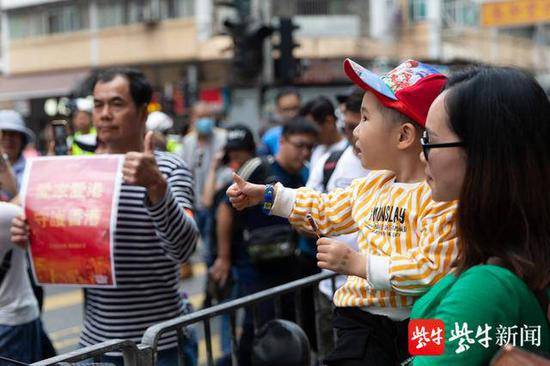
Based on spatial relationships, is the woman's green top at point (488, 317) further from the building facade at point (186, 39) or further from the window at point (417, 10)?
the window at point (417, 10)

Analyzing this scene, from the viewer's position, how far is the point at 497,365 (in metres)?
1.63

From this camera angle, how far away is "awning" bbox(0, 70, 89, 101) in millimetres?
32259

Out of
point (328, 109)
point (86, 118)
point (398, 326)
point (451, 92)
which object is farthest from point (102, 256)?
point (86, 118)

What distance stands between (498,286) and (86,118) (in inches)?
306

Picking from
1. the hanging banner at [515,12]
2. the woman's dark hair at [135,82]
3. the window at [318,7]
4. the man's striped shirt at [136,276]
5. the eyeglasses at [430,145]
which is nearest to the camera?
the eyeglasses at [430,145]

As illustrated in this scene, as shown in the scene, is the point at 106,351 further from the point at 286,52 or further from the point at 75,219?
the point at 286,52

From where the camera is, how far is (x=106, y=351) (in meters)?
2.68

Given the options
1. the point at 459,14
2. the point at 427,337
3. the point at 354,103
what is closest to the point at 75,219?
the point at 354,103

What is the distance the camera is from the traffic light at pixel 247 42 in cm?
1360

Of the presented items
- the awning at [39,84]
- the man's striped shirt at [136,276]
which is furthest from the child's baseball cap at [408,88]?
the awning at [39,84]

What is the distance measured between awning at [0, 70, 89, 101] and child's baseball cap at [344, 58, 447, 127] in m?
30.0

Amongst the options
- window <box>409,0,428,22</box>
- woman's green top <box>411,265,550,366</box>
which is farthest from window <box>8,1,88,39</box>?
woman's green top <box>411,265,550,366</box>

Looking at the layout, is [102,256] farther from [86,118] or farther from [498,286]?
[86,118]

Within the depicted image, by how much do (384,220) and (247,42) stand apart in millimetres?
11365
